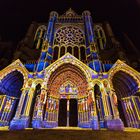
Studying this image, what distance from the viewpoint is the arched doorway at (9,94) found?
33.6 ft

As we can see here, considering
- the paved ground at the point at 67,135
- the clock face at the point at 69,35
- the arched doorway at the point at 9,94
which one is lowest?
the paved ground at the point at 67,135

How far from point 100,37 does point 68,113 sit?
37.1ft

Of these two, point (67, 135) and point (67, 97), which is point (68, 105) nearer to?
point (67, 97)

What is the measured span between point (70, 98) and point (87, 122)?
2.59 metres

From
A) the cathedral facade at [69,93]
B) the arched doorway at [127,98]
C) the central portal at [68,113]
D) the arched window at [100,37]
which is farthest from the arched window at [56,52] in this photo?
the arched doorway at [127,98]

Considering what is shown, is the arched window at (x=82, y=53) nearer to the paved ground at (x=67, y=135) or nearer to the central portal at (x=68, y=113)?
the central portal at (x=68, y=113)

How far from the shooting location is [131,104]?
10.5 m

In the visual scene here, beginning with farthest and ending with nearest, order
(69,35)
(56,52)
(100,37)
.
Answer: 1. (100,37)
2. (69,35)
3. (56,52)

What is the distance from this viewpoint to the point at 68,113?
10.2m

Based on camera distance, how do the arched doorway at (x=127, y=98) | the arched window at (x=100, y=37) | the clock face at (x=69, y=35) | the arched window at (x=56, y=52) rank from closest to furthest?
1. the arched doorway at (x=127, y=98)
2. the arched window at (x=56, y=52)
3. the clock face at (x=69, y=35)
4. the arched window at (x=100, y=37)

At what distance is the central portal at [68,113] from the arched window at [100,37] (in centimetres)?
820

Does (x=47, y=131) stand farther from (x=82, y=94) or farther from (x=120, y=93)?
(x=120, y=93)

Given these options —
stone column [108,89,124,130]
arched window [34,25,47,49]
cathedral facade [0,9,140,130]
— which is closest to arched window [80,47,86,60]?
cathedral facade [0,9,140,130]

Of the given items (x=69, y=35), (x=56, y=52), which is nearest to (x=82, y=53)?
(x=56, y=52)
